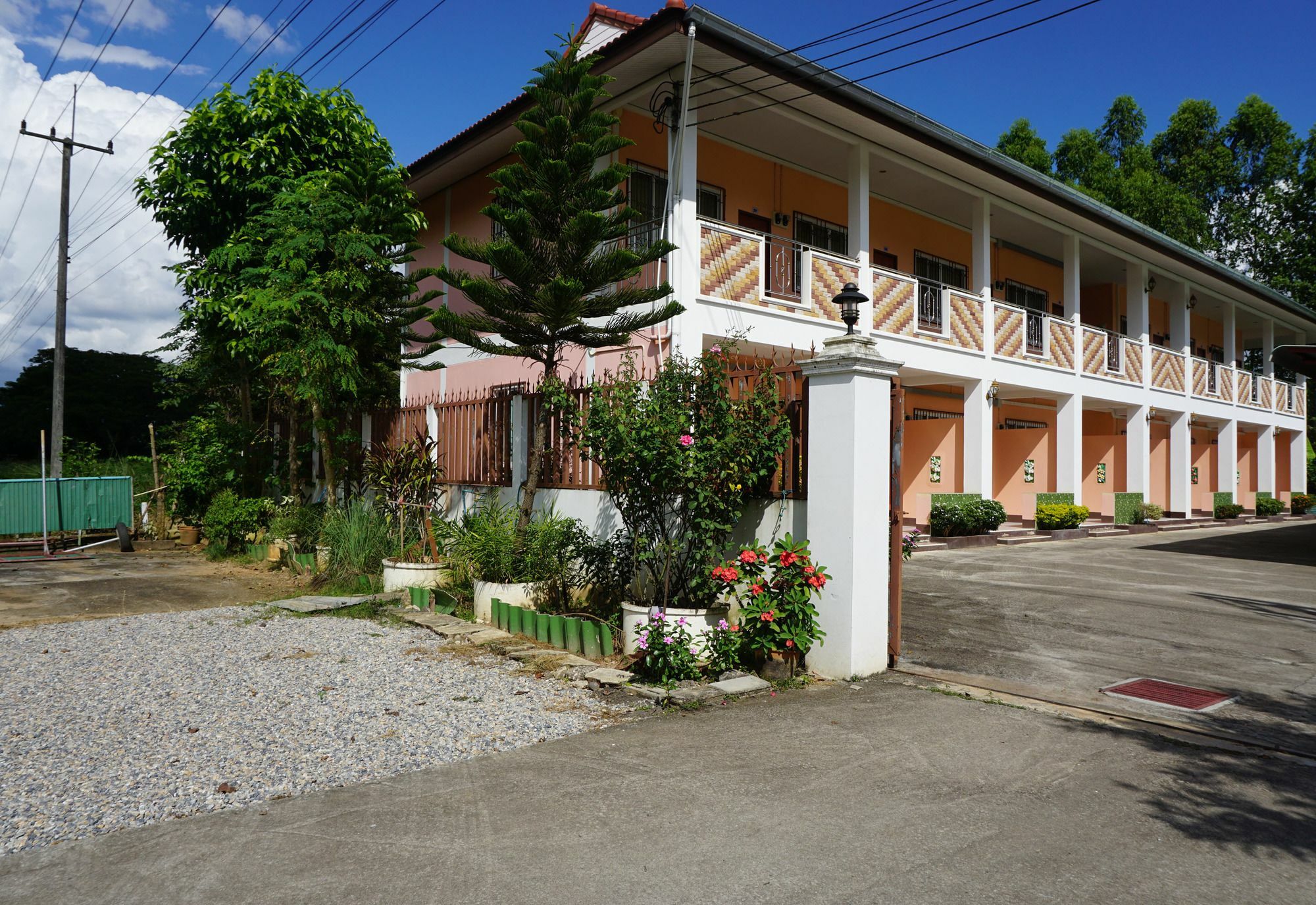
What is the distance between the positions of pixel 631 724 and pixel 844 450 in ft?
7.32

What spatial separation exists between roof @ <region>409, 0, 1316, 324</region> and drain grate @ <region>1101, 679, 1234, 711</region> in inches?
299

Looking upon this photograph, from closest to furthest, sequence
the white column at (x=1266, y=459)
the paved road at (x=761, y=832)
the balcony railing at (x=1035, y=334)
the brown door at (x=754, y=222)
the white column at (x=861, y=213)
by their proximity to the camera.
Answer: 1. the paved road at (x=761, y=832)
2. the white column at (x=861, y=213)
3. the brown door at (x=754, y=222)
4. the balcony railing at (x=1035, y=334)
5. the white column at (x=1266, y=459)

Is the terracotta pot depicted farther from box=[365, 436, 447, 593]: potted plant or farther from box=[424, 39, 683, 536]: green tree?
box=[365, 436, 447, 593]: potted plant

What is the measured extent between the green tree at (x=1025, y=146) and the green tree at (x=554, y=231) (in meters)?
30.5

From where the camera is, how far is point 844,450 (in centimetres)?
571

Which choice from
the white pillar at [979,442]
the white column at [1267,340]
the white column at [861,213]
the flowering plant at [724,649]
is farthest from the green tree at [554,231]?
the white column at [1267,340]

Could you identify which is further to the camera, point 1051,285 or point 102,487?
point 1051,285

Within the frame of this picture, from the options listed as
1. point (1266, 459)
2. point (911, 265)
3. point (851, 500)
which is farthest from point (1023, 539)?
point (1266, 459)

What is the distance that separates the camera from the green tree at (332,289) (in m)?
10.9

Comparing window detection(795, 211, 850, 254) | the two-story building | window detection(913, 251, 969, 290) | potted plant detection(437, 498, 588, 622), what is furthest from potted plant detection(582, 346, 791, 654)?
window detection(913, 251, 969, 290)

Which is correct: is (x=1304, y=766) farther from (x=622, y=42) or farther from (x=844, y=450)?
(x=622, y=42)

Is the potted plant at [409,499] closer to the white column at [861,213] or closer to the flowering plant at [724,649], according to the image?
the flowering plant at [724,649]

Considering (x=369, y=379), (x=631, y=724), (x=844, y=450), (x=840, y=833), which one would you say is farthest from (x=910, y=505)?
(x=840, y=833)

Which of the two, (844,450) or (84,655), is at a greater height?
(844,450)
